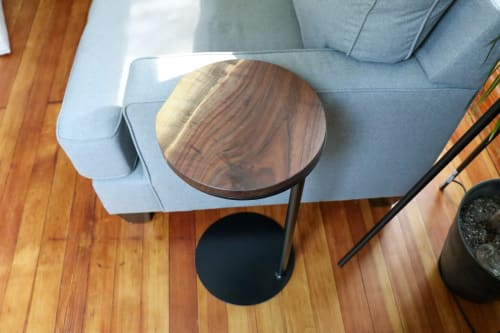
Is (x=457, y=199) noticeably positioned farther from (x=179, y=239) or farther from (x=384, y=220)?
(x=179, y=239)

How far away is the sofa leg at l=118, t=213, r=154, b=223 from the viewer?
4.44 feet

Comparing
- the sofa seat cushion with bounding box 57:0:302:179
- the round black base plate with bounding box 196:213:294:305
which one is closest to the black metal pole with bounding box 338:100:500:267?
the round black base plate with bounding box 196:213:294:305

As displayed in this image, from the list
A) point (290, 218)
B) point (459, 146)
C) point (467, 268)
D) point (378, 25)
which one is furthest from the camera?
point (467, 268)

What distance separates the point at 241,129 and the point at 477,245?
77cm

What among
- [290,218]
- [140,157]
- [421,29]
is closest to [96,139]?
[140,157]

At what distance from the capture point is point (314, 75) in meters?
0.92

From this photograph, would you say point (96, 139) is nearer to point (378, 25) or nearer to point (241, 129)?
point (241, 129)

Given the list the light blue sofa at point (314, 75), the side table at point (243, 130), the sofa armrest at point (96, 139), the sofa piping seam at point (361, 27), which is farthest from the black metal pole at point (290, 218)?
the sofa armrest at point (96, 139)

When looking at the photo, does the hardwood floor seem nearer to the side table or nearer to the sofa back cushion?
the side table

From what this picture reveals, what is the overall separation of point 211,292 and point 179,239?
0.21 metres

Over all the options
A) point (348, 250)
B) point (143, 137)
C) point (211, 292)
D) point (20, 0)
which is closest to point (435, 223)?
point (348, 250)

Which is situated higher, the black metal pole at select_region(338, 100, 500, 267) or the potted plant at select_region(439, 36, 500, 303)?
the black metal pole at select_region(338, 100, 500, 267)

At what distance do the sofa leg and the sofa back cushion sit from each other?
80 centimetres

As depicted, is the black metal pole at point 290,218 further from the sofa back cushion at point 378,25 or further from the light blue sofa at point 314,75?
the sofa back cushion at point 378,25
